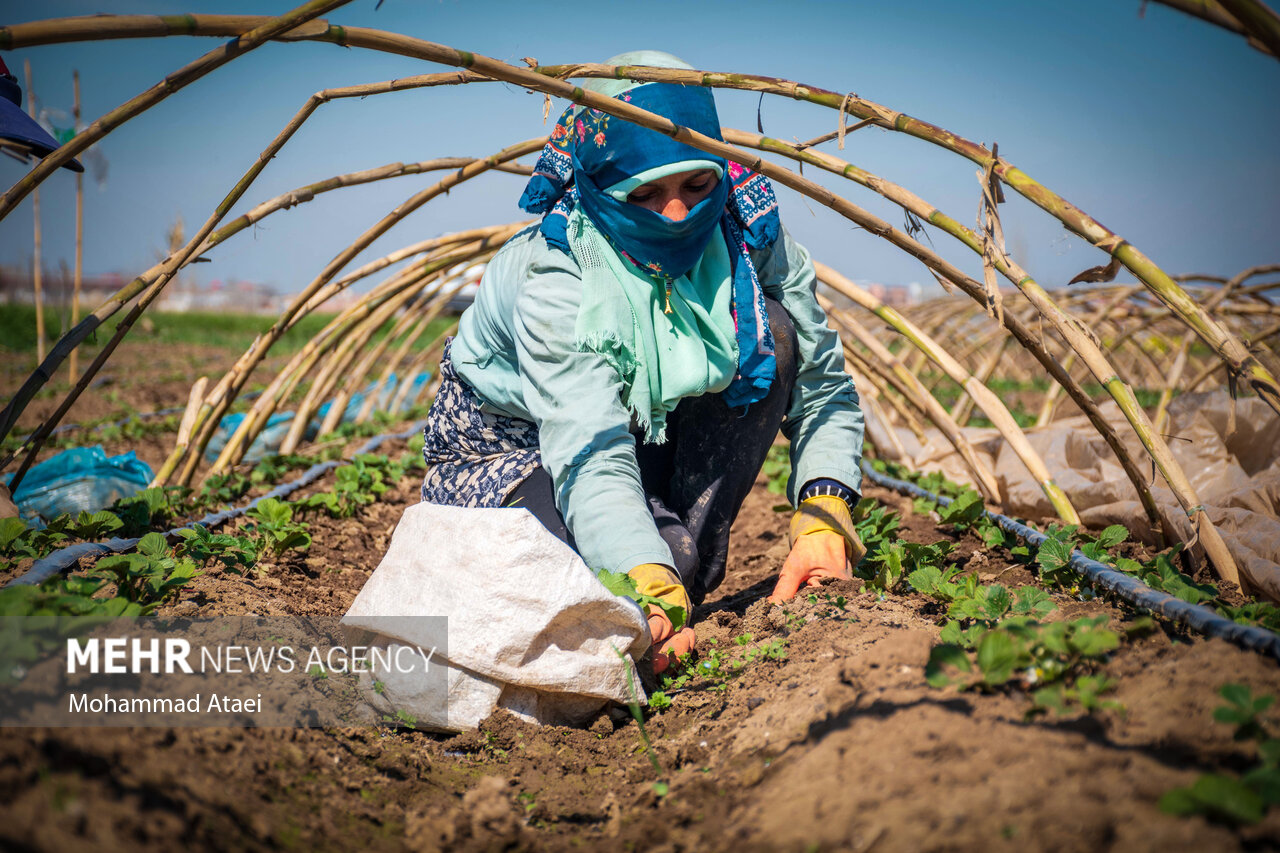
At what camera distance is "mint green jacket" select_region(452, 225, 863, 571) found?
5.80ft

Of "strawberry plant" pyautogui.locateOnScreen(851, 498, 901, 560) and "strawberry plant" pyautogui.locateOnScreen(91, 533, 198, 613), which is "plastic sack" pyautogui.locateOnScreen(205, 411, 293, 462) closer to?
"strawberry plant" pyautogui.locateOnScreen(91, 533, 198, 613)

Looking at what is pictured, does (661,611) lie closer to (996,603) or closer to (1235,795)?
(996,603)

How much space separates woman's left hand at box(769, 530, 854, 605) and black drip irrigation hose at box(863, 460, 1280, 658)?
22.3 inches

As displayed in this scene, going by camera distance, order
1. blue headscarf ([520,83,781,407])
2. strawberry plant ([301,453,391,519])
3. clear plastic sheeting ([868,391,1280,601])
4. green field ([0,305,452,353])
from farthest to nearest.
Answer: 1. green field ([0,305,452,353])
2. strawberry plant ([301,453,391,519])
3. clear plastic sheeting ([868,391,1280,601])
4. blue headscarf ([520,83,781,407])

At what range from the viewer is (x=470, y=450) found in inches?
94.2

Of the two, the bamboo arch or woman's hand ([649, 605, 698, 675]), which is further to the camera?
woman's hand ([649, 605, 698, 675])

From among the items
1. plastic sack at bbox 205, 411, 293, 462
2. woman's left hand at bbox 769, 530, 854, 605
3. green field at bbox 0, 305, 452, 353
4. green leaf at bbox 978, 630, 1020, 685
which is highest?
green field at bbox 0, 305, 452, 353

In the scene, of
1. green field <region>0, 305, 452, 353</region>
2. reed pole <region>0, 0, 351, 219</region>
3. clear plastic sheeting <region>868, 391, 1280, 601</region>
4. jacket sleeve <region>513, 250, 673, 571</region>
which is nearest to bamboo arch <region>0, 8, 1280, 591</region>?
reed pole <region>0, 0, 351, 219</region>

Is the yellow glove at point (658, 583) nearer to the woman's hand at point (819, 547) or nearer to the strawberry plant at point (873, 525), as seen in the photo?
the woman's hand at point (819, 547)

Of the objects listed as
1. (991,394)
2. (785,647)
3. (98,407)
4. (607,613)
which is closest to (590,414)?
(607,613)

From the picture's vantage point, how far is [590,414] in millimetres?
1818

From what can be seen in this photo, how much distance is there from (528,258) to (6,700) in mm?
1437

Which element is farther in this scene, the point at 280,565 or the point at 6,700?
the point at 280,565

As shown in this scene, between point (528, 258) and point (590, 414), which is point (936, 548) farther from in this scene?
point (528, 258)
